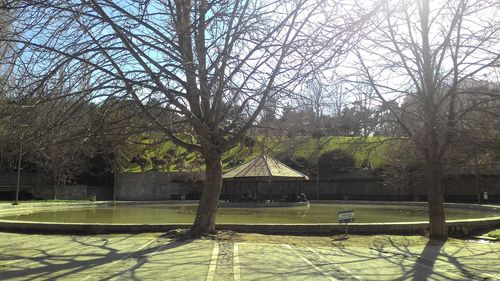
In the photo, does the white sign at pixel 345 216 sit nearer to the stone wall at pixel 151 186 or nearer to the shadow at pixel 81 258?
the shadow at pixel 81 258

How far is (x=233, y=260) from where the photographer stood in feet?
36.3

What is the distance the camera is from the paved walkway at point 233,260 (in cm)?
953

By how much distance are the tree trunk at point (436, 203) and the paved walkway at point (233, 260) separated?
87 cm

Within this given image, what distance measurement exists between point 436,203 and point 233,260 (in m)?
7.81

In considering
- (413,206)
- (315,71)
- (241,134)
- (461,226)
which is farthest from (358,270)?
(413,206)

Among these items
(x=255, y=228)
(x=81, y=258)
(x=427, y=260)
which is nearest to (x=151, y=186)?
(x=255, y=228)

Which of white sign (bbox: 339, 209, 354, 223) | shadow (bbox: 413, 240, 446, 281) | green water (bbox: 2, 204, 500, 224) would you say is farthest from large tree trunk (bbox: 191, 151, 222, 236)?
green water (bbox: 2, 204, 500, 224)

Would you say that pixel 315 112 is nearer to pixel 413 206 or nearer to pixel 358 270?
pixel 358 270

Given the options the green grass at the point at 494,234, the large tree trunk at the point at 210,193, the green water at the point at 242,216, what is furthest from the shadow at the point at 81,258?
the green grass at the point at 494,234

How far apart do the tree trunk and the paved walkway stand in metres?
0.87

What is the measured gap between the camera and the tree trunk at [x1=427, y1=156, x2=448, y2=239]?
15734 millimetres

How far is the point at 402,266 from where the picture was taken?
10805 millimetres

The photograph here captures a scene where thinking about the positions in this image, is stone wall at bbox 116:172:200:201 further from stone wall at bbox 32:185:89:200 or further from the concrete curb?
the concrete curb

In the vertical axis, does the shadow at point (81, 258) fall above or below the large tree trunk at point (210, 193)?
below
